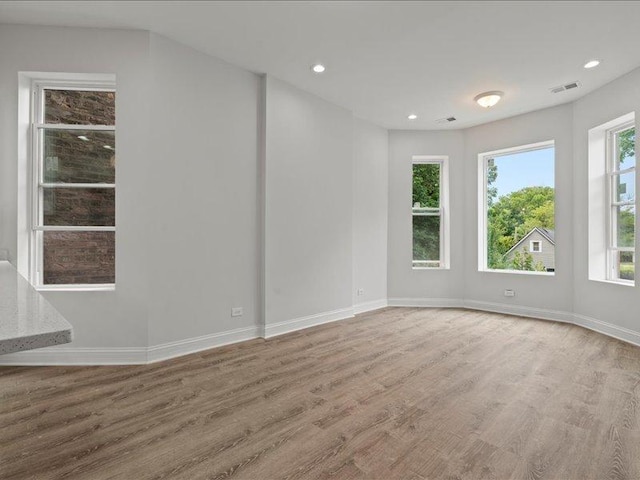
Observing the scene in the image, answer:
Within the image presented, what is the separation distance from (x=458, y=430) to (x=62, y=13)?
4.49 metres

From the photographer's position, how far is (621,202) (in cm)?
413

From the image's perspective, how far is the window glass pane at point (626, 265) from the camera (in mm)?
4008

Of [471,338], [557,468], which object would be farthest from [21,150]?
[471,338]

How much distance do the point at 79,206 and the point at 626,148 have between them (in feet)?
20.7

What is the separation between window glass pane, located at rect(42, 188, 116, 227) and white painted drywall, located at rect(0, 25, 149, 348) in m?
0.22

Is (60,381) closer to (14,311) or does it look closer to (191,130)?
(14,311)

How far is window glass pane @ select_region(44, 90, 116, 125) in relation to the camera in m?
3.20

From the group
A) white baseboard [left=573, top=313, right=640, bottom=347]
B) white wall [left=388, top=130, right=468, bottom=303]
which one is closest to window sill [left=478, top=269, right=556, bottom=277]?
white wall [left=388, top=130, right=468, bottom=303]

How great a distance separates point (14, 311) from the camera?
967 millimetres

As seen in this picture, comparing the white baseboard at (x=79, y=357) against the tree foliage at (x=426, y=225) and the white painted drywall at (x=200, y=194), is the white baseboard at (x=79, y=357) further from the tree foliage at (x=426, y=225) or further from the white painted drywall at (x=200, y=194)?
the tree foliage at (x=426, y=225)

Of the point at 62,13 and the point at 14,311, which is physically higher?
the point at 62,13

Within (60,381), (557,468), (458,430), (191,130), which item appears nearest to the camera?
(557,468)

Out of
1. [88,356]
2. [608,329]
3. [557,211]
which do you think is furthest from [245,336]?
[557,211]

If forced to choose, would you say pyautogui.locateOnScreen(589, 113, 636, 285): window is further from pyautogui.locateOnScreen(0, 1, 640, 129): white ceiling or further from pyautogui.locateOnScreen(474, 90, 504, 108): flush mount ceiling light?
pyautogui.locateOnScreen(474, 90, 504, 108): flush mount ceiling light
